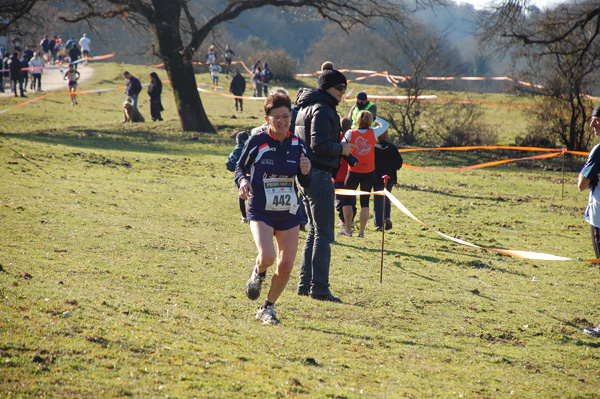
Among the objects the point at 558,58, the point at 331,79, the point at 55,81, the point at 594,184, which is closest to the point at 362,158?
the point at 331,79

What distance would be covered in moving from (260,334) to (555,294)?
4156 mm

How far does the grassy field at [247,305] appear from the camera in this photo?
154 inches

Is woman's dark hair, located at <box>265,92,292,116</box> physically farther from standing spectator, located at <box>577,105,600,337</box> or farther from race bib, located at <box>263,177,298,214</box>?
standing spectator, located at <box>577,105,600,337</box>

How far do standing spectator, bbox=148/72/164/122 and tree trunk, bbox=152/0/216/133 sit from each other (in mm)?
2064

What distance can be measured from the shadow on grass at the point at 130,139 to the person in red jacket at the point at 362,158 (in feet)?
32.6

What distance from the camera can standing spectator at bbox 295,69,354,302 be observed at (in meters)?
5.93

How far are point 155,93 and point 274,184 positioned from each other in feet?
67.7

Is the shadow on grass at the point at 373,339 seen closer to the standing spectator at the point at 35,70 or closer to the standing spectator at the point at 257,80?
the standing spectator at the point at 35,70

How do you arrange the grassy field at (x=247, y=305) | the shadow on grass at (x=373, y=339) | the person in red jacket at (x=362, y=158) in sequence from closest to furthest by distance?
the grassy field at (x=247, y=305) < the shadow on grass at (x=373, y=339) < the person in red jacket at (x=362, y=158)

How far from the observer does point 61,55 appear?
43875mm

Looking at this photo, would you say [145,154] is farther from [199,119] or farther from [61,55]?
[61,55]

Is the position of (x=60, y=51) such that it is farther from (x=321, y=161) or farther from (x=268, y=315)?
(x=268, y=315)

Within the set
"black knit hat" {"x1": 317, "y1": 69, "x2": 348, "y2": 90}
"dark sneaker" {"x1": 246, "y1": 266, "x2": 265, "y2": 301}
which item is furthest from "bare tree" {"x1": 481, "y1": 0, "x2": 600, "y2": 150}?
"dark sneaker" {"x1": 246, "y1": 266, "x2": 265, "y2": 301}

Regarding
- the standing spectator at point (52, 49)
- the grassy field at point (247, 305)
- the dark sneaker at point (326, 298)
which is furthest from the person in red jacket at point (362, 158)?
the standing spectator at point (52, 49)
